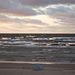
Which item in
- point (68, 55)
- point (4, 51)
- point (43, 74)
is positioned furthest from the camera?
point (4, 51)

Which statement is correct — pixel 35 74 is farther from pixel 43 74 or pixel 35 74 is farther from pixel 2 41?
pixel 2 41

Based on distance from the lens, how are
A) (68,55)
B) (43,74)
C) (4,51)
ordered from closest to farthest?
(43,74) → (68,55) → (4,51)

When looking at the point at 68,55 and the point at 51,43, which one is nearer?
the point at 68,55

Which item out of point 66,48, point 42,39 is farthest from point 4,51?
point 66,48

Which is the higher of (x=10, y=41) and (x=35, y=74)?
(x=10, y=41)

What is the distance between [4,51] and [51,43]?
7.35ft

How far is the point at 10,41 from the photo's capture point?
7.44 metres

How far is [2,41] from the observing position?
7.46m

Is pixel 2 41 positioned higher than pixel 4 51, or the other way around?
pixel 2 41

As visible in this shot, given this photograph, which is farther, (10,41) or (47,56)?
(10,41)

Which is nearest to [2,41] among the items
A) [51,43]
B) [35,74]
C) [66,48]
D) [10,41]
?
[10,41]

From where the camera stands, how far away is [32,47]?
7133 millimetres

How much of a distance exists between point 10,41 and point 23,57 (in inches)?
49.8

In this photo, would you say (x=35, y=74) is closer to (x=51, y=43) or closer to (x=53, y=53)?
(x=53, y=53)
